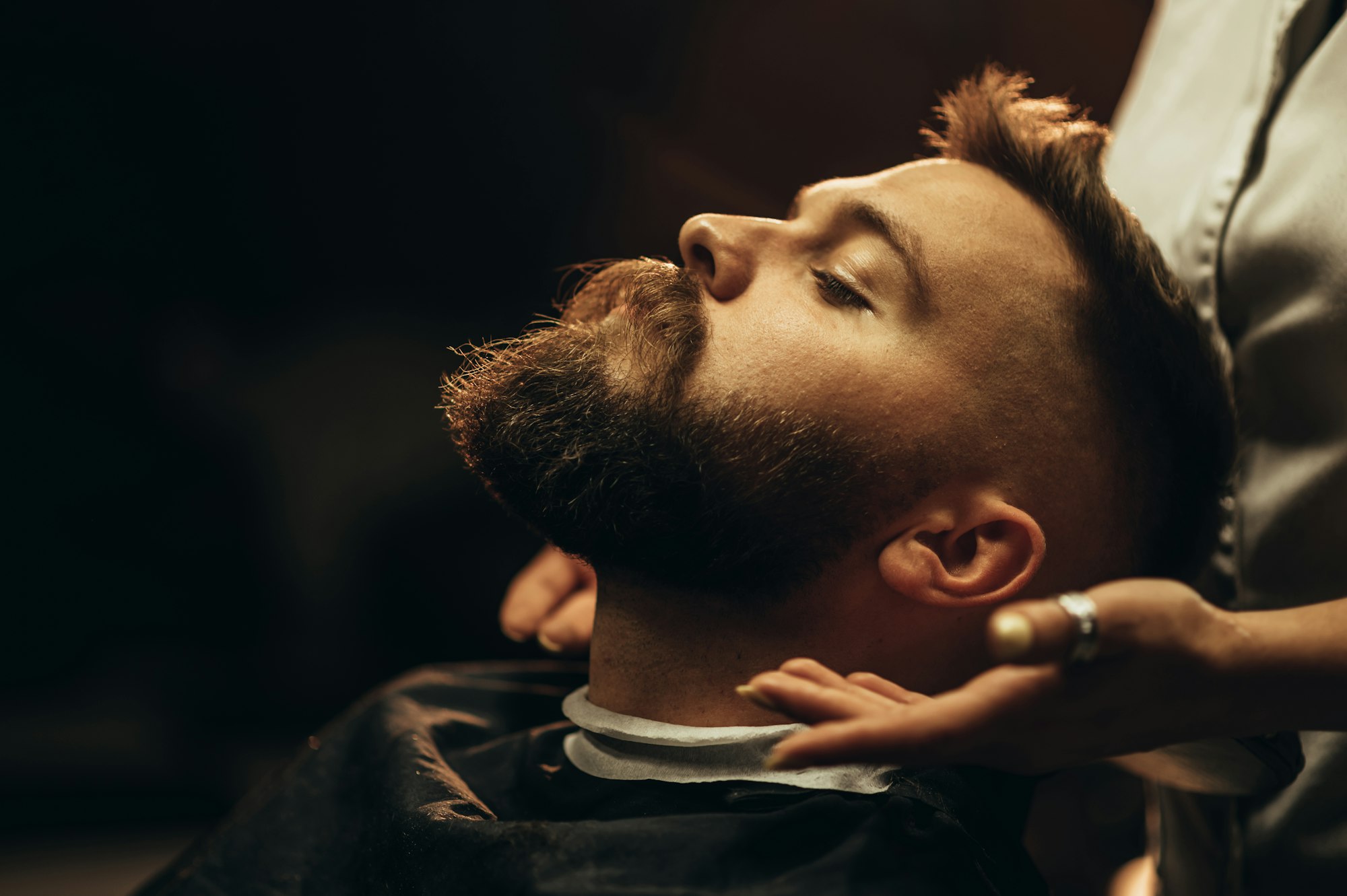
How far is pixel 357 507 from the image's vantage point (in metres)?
2.37

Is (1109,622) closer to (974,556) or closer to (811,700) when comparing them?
(811,700)

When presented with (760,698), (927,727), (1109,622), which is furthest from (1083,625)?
(760,698)

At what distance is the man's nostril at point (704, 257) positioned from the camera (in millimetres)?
1074

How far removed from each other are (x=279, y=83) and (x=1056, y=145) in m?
1.89

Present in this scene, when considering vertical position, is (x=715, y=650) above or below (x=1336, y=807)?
above

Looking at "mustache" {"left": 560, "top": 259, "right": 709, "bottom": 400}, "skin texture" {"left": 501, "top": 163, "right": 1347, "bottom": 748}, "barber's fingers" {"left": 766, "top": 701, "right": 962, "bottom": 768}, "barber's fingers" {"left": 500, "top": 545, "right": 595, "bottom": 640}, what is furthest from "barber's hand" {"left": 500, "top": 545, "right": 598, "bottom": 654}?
"barber's fingers" {"left": 766, "top": 701, "right": 962, "bottom": 768}

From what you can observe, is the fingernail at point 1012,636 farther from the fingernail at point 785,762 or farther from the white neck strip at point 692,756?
the white neck strip at point 692,756

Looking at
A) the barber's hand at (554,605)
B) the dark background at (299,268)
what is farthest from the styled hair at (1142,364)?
the dark background at (299,268)

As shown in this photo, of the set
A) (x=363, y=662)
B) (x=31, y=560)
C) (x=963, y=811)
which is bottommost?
(x=363, y=662)

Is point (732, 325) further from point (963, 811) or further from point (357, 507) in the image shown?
point (357, 507)

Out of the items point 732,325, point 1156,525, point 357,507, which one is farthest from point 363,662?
point 1156,525

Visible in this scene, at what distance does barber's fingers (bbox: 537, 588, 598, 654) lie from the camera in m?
1.34

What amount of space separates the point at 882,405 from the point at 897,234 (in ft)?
0.70

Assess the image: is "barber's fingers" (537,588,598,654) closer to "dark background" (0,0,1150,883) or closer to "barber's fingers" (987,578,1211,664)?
"barber's fingers" (987,578,1211,664)
